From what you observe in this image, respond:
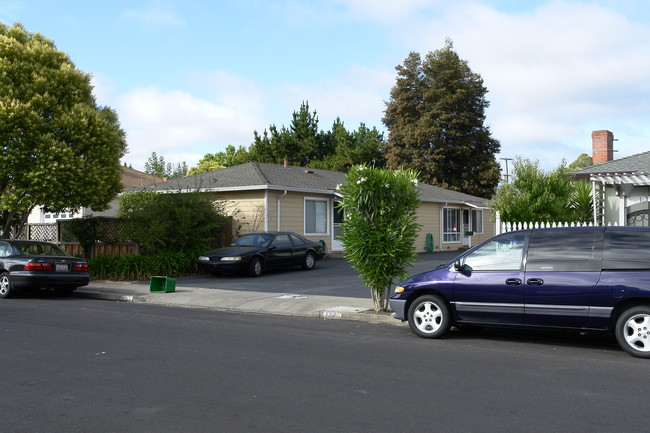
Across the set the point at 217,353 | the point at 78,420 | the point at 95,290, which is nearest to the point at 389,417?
the point at 78,420

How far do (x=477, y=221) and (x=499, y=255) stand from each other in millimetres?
28515

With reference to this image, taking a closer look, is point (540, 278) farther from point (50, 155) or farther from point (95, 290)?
point (50, 155)

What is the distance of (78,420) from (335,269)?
15886mm

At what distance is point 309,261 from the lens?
20.7 meters

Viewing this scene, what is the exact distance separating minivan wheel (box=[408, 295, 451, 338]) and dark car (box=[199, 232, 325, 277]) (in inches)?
380

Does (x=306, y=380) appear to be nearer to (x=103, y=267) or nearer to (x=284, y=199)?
(x=103, y=267)

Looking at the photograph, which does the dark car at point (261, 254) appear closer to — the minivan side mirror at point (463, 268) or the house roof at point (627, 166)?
the house roof at point (627, 166)

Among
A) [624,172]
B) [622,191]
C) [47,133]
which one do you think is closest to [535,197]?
[622,191]

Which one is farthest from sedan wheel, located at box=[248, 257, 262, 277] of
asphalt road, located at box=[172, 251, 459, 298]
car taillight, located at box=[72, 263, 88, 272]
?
car taillight, located at box=[72, 263, 88, 272]

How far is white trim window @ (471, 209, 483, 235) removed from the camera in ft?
119

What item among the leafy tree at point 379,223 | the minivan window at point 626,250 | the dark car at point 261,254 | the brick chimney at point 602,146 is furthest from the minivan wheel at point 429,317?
the brick chimney at point 602,146

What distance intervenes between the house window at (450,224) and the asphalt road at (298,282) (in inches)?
457

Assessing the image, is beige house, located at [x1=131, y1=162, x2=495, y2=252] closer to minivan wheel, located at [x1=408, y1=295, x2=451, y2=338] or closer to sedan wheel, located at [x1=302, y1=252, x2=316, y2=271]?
sedan wheel, located at [x1=302, y1=252, x2=316, y2=271]

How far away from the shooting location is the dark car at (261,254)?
18172 mm
